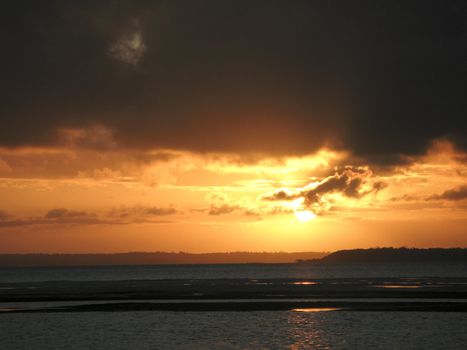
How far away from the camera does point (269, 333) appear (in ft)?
164

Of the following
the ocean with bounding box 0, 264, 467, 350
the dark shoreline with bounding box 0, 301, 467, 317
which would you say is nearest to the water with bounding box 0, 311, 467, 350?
the ocean with bounding box 0, 264, 467, 350

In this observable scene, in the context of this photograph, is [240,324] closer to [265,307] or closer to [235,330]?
[235,330]

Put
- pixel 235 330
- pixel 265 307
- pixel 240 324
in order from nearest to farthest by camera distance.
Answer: pixel 235 330 < pixel 240 324 < pixel 265 307

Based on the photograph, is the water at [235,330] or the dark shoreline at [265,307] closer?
the water at [235,330]

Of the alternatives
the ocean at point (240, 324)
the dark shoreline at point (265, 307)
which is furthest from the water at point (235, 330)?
the dark shoreline at point (265, 307)

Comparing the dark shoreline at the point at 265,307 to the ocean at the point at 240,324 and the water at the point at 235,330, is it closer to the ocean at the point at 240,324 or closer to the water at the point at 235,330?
the ocean at the point at 240,324

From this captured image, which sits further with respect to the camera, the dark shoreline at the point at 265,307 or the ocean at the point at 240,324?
the dark shoreline at the point at 265,307

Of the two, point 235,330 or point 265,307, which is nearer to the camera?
point 235,330

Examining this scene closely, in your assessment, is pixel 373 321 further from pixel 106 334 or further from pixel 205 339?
pixel 106 334

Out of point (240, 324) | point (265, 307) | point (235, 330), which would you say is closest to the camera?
point (235, 330)

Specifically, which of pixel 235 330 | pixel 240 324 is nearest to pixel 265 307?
pixel 240 324

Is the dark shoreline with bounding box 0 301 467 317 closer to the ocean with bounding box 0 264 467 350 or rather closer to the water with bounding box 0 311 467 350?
the ocean with bounding box 0 264 467 350

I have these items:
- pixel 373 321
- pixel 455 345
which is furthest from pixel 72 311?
pixel 455 345

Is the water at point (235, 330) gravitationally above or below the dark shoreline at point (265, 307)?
below
